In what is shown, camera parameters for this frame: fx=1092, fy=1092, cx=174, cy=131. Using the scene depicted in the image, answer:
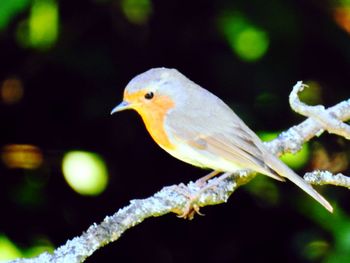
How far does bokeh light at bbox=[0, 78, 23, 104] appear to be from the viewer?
6719 millimetres

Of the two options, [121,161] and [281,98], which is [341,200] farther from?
[121,161]

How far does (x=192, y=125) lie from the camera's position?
18.4ft

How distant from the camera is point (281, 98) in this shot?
6.75 metres

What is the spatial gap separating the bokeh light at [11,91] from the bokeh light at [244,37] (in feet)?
4.29

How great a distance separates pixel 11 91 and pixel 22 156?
41 cm

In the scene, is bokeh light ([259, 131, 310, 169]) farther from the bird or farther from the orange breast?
the orange breast

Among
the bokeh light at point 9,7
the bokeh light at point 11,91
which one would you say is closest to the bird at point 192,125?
the bokeh light at point 9,7

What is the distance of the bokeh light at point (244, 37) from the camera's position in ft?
21.5

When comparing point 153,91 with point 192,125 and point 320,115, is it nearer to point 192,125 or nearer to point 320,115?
point 192,125

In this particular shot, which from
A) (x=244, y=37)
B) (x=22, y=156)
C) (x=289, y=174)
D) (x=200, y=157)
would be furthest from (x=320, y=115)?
(x=22, y=156)

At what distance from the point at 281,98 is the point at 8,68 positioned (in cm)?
170

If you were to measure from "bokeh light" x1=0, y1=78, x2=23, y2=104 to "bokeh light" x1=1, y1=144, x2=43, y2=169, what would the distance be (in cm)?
28

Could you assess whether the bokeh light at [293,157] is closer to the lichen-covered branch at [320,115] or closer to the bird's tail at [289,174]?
the bird's tail at [289,174]

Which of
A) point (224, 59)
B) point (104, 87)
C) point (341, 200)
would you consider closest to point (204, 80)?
point (224, 59)
